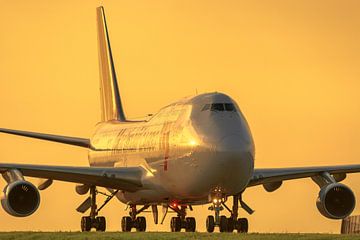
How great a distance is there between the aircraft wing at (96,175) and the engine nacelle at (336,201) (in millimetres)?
8148

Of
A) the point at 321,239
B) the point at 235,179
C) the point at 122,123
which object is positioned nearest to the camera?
the point at 321,239

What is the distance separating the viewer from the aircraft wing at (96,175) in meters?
57.8

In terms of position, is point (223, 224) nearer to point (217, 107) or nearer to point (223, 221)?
point (223, 221)

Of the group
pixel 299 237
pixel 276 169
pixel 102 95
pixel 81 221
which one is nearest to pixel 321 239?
pixel 299 237

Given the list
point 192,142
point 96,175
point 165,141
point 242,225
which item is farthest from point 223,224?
point 96,175

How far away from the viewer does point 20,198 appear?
178ft

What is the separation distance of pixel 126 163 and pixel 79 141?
844 centimetres

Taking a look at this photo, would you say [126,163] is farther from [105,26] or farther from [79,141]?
[105,26]

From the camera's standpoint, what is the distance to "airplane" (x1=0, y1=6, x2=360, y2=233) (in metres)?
53.2

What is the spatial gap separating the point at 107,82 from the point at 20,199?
92.7 feet

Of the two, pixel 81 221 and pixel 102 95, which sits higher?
pixel 102 95

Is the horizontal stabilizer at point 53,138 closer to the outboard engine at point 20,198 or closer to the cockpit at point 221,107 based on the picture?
the outboard engine at point 20,198

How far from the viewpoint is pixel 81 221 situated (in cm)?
6238

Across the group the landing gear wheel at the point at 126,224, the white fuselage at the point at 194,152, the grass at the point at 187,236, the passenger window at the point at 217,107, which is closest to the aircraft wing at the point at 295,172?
the white fuselage at the point at 194,152
